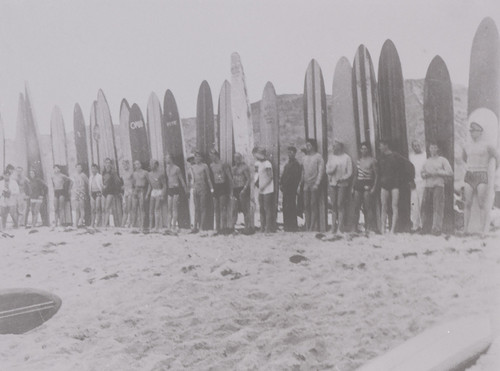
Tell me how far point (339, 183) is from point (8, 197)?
165 cm

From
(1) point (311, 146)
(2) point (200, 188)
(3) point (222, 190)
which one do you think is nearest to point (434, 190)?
(1) point (311, 146)

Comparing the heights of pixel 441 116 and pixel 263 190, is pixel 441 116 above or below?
above

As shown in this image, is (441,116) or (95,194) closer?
(441,116)

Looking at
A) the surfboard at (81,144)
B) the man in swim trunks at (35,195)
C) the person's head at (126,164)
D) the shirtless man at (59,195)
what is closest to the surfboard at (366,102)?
the person's head at (126,164)

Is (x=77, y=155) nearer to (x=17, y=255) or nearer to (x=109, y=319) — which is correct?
(x=17, y=255)

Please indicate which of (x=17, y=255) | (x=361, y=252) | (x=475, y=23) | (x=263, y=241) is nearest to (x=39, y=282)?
(x=17, y=255)

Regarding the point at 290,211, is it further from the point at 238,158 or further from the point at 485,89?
the point at 485,89

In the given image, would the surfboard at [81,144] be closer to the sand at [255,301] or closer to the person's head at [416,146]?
the sand at [255,301]

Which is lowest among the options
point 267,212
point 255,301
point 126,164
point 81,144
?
point 255,301

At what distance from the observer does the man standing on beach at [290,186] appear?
2.38 m

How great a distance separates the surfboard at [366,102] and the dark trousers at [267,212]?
0.44 metres

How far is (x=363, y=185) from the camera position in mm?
2289

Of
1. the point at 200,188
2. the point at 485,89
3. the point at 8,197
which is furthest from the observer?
→ the point at 8,197

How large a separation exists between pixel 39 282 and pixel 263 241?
0.98 m
